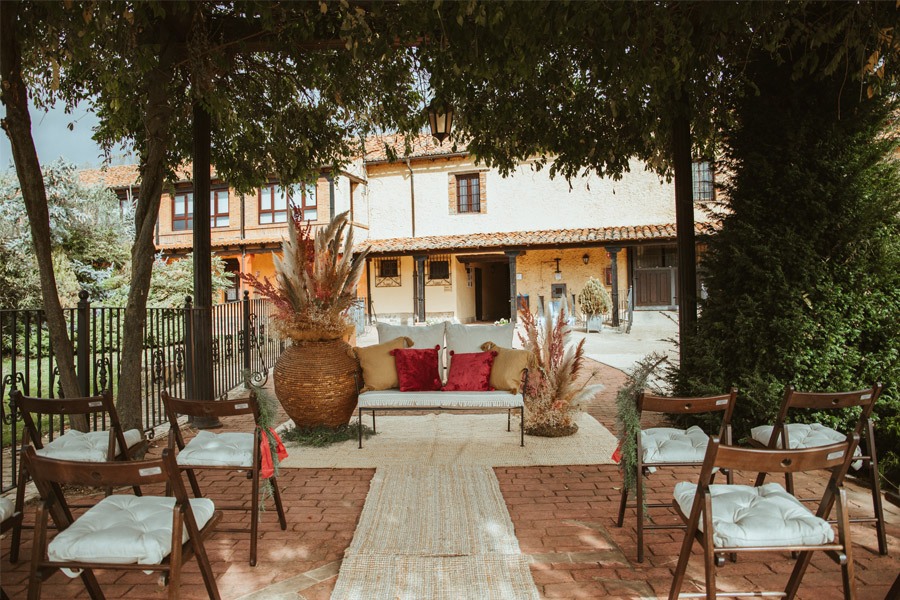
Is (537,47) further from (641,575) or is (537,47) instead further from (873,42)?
(641,575)

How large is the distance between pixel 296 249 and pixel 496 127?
2.52 meters

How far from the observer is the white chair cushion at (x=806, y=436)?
3086 mm

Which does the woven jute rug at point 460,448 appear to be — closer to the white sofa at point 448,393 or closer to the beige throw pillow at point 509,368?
the white sofa at point 448,393

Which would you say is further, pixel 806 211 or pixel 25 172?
pixel 806 211

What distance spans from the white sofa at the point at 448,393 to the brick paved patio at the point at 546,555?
3.11 ft

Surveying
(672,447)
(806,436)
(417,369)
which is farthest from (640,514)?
(417,369)

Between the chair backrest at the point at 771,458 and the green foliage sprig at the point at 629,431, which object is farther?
the green foliage sprig at the point at 629,431

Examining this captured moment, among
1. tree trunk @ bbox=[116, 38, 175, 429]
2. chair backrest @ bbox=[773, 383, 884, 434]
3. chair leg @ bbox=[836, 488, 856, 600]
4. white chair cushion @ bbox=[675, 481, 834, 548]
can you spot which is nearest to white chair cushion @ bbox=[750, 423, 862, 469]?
chair backrest @ bbox=[773, 383, 884, 434]

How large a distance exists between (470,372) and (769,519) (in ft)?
10.4

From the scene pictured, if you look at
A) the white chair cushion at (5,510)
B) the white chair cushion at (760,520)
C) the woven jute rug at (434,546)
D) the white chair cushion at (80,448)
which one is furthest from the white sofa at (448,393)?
the white chair cushion at (5,510)

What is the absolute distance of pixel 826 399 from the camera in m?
2.82

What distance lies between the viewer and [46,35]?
3861mm

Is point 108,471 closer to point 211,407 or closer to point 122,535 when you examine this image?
point 122,535

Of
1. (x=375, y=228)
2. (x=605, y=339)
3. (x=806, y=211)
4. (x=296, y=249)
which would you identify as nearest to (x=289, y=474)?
(x=296, y=249)
